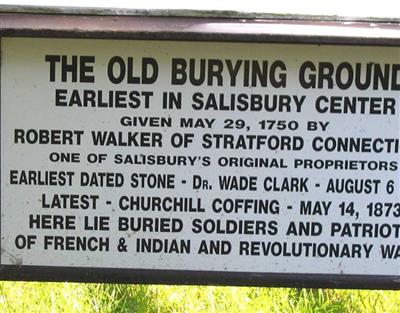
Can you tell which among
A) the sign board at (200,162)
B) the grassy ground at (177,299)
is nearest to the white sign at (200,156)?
the sign board at (200,162)

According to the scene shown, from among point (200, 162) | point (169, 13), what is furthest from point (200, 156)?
point (169, 13)

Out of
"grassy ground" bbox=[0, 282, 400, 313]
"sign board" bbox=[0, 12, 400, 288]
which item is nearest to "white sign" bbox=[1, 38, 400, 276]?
"sign board" bbox=[0, 12, 400, 288]

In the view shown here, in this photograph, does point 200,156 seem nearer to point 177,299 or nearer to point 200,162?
point 200,162

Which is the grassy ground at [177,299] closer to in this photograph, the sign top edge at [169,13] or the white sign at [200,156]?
the white sign at [200,156]

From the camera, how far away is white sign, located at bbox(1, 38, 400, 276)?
242 cm

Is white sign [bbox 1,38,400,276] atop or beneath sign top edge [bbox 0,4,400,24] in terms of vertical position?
beneath


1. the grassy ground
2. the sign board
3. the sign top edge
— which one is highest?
the sign top edge

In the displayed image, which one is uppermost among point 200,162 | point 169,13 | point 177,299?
point 169,13

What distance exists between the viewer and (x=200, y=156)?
247 cm

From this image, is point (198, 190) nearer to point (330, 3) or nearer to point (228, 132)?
point (228, 132)

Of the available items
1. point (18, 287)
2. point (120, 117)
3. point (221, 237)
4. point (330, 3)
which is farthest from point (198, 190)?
point (18, 287)

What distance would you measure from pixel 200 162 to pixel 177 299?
93cm

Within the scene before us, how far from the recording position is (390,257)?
255 cm

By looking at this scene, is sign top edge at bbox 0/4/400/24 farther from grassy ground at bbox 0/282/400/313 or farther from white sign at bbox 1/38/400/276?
grassy ground at bbox 0/282/400/313
